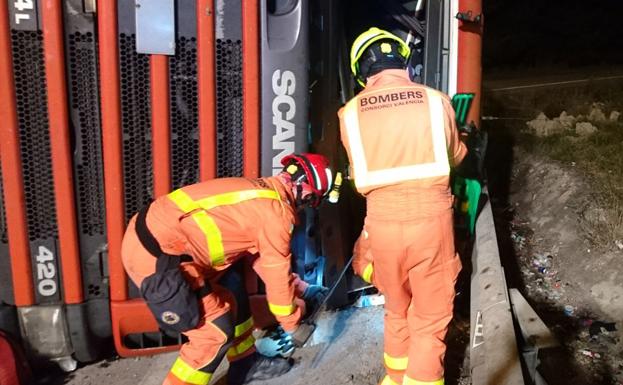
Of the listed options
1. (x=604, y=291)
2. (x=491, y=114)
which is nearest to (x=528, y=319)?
(x=604, y=291)

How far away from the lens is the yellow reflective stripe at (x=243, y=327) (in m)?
3.21

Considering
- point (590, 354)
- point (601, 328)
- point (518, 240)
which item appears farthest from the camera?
point (518, 240)

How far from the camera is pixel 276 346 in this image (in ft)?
11.1

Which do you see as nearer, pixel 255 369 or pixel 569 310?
pixel 255 369

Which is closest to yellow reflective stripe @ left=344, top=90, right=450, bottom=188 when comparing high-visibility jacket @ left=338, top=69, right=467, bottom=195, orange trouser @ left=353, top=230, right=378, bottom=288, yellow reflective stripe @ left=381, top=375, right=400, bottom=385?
high-visibility jacket @ left=338, top=69, right=467, bottom=195

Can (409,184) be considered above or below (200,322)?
above

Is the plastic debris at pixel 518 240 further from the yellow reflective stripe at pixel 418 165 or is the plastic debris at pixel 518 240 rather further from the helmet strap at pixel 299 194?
the helmet strap at pixel 299 194

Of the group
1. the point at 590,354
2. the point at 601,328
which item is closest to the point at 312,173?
the point at 590,354

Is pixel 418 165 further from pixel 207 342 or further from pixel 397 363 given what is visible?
pixel 207 342

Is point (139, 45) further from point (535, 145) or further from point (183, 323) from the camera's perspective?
point (535, 145)

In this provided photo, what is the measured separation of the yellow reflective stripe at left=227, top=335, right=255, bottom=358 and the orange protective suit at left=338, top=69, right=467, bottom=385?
0.93m

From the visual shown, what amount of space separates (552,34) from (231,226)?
59.2 feet

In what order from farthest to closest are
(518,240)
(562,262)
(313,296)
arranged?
(518,240) < (562,262) < (313,296)

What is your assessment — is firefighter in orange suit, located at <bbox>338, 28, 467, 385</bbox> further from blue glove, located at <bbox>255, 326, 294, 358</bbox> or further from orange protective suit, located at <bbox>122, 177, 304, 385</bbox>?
blue glove, located at <bbox>255, 326, 294, 358</bbox>
